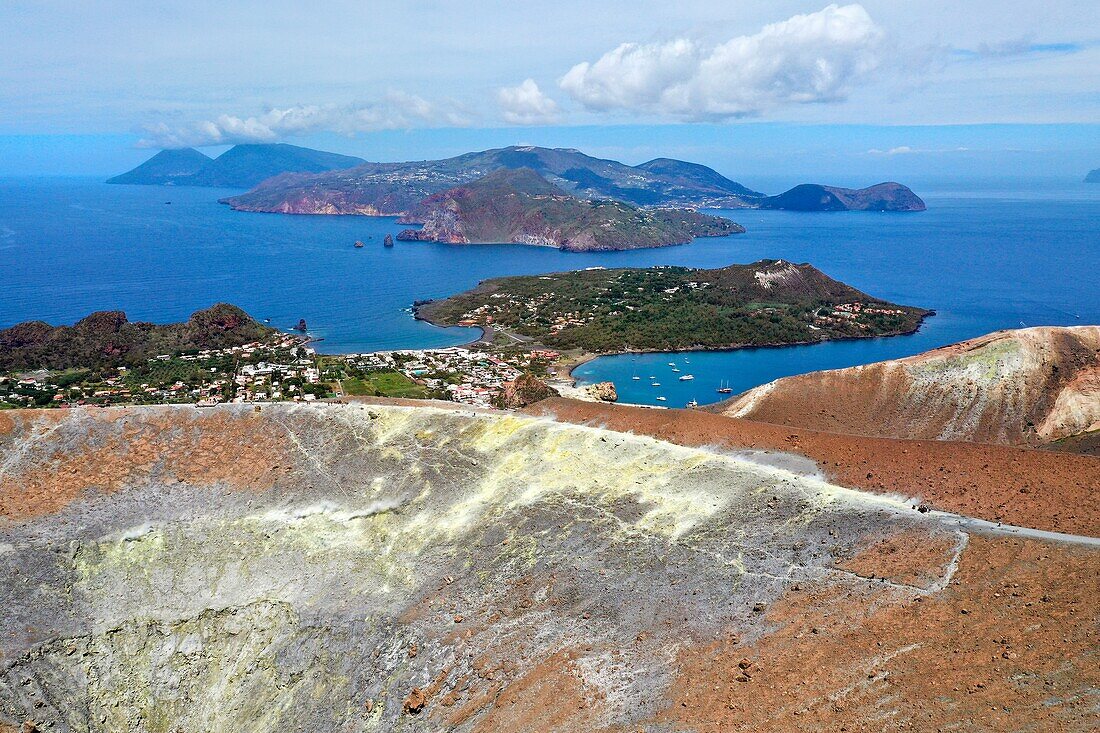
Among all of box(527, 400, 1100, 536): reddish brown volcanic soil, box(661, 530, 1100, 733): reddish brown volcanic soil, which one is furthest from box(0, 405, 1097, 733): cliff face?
box(527, 400, 1100, 536): reddish brown volcanic soil

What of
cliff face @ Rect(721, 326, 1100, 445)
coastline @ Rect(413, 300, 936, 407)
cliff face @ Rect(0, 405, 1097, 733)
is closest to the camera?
cliff face @ Rect(0, 405, 1097, 733)

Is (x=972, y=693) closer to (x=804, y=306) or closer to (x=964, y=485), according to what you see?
(x=964, y=485)

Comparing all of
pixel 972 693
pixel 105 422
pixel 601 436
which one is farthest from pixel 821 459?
pixel 105 422

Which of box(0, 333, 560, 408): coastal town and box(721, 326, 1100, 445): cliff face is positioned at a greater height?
box(721, 326, 1100, 445): cliff face

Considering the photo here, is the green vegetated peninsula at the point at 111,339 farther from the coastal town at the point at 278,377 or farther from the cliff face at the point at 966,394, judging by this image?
the cliff face at the point at 966,394

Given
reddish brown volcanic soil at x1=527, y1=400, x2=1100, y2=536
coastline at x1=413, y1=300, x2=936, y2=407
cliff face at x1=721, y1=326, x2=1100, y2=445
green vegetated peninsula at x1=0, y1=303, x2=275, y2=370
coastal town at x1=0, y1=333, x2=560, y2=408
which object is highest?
reddish brown volcanic soil at x1=527, y1=400, x2=1100, y2=536

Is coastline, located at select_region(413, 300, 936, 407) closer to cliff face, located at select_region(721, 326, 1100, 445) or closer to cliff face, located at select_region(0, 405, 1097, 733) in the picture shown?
cliff face, located at select_region(721, 326, 1100, 445)
